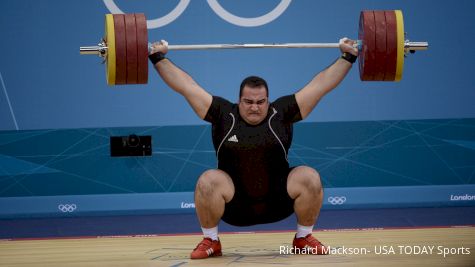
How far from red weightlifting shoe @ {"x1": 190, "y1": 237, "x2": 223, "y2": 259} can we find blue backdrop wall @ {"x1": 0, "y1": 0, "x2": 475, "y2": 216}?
2.42m

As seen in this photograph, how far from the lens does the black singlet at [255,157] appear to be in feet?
15.2

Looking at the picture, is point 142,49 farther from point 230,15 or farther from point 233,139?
point 230,15

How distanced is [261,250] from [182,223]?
5.75ft

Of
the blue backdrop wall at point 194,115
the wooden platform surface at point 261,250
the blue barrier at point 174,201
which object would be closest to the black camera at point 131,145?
the blue backdrop wall at point 194,115

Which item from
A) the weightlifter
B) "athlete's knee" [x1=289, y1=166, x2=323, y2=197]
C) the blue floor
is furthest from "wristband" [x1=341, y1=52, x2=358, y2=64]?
the blue floor

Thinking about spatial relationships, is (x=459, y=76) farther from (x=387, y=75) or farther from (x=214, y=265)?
(x=214, y=265)

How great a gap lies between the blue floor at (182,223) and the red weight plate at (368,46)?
185cm

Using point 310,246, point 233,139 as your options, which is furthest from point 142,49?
point 310,246

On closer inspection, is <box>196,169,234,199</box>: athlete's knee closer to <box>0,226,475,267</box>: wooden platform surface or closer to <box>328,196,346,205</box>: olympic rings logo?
<box>0,226,475,267</box>: wooden platform surface

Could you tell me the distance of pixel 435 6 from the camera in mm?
7055

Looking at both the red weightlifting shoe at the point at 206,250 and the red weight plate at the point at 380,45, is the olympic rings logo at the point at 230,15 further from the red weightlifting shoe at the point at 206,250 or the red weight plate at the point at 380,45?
the red weightlifting shoe at the point at 206,250

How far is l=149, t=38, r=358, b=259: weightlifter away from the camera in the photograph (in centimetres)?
459

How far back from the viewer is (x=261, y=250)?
5.00 meters

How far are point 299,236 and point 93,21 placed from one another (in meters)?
2.96
